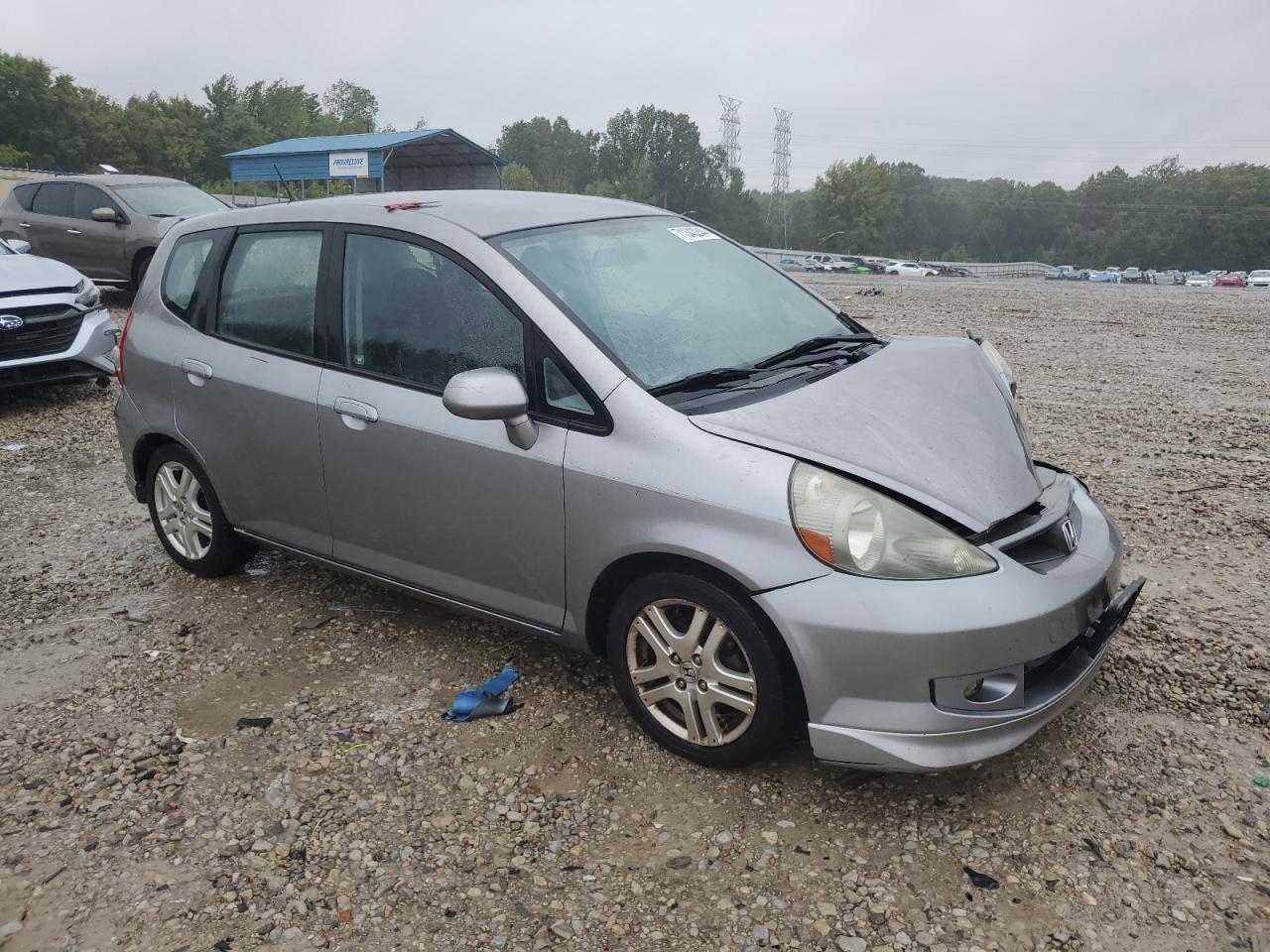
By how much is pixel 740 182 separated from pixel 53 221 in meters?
123

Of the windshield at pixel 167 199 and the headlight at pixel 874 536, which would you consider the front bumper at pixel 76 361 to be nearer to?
the windshield at pixel 167 199

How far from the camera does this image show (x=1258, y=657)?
3752mm

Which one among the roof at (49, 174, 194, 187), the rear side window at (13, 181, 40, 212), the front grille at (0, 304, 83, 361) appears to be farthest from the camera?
the rear side window at (13, 181, 40, 212)

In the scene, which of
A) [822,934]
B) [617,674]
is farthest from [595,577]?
[822,934]

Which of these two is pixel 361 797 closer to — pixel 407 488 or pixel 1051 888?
pixel 407 488

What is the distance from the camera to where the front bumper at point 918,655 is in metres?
2.66

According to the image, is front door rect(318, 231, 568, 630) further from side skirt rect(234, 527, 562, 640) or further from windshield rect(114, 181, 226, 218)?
windshield rect(114, 181, 226, 218)

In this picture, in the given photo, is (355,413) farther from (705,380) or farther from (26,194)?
(26,194)

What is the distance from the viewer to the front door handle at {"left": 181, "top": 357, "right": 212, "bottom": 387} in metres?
4.30

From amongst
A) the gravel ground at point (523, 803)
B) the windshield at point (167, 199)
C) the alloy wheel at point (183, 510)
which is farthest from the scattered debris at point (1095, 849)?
the windshield at point (167, 199)

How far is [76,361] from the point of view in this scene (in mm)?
8664

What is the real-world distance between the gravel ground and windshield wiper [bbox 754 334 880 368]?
4.35 feet

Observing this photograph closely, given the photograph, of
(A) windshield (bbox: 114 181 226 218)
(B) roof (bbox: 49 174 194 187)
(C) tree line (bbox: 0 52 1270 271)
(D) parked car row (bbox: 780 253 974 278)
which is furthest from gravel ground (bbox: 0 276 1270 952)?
(C) tree line (bbox: 0 52 1270 271)

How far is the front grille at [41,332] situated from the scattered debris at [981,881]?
840cm
